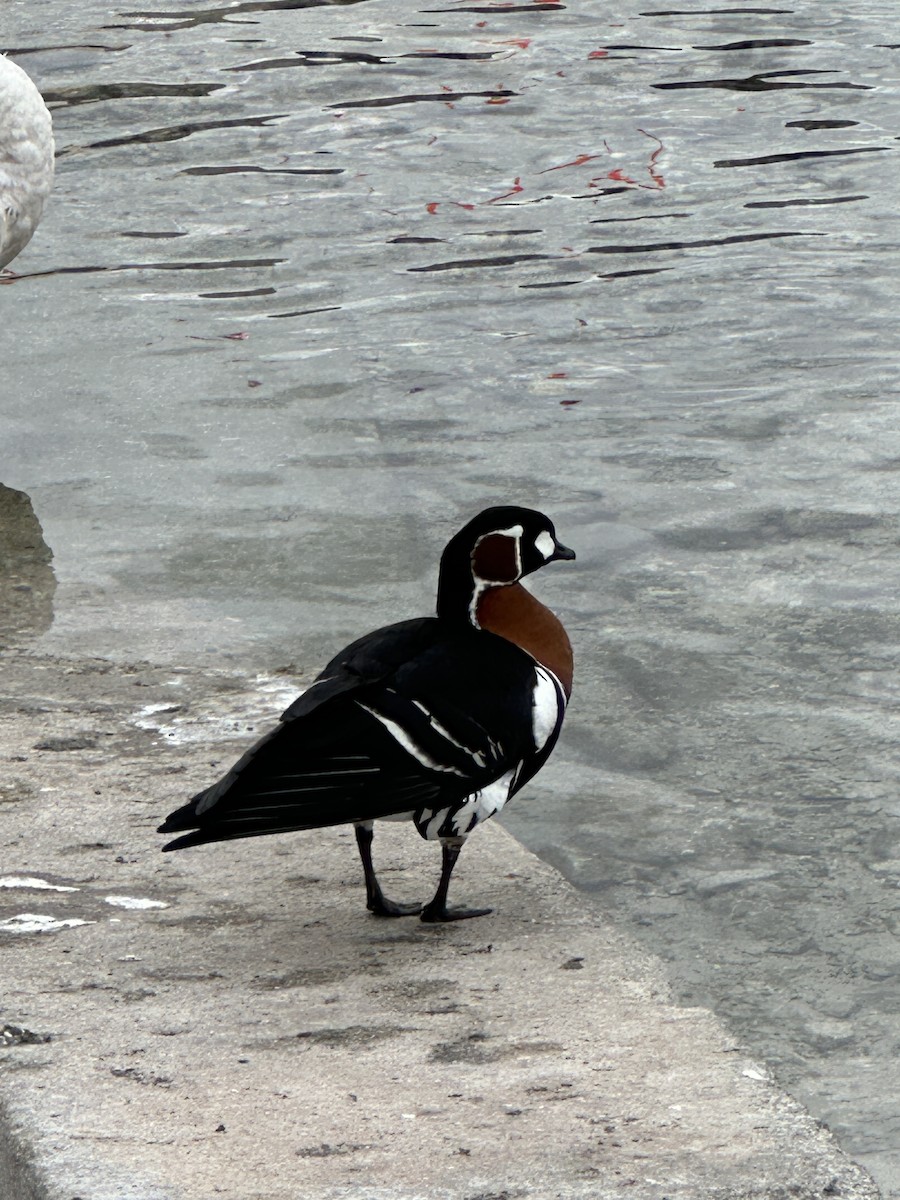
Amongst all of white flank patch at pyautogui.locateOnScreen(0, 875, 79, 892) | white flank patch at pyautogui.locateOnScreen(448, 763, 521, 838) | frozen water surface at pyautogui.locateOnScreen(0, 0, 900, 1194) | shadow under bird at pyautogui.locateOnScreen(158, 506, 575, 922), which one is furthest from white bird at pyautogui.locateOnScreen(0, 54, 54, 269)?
white flank patch at pyautogui.locateOnScreen(448, 763, 521, 838)

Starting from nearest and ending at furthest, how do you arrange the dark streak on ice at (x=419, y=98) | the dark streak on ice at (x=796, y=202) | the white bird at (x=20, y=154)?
the white bird at (x=20, y=154)
the dark streak on ice at (x=796, y=202)
the dark streak on ice at (x=419, y=98)

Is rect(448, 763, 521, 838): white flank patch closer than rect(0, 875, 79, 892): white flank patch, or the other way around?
rect(448, 763, 521, 838): white flank patch

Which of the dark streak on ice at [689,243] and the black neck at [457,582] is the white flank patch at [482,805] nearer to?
the black neck at [457,582]

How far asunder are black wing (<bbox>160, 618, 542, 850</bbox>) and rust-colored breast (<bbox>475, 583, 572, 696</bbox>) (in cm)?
8

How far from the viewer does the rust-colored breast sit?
4.05m

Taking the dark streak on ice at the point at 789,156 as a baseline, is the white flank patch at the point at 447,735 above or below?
above

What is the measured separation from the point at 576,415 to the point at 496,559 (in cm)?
325

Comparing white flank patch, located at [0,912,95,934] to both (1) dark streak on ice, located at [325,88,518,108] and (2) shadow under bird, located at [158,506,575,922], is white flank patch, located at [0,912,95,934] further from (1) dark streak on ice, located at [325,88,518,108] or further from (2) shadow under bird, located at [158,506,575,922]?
(1) dark streak on ice, located at [325,88,518,108]

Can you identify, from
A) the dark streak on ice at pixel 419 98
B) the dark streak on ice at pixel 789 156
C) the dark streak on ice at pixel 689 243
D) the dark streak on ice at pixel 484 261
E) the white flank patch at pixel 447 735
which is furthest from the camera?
the dark streak on ice at pixel 419 98

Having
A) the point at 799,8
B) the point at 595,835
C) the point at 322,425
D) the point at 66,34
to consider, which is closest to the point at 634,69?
the point at 799,8

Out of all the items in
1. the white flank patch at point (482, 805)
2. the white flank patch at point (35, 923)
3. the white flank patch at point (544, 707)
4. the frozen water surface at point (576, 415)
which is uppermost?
the white flank patch at point (544, 707)

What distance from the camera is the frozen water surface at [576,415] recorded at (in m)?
4.53

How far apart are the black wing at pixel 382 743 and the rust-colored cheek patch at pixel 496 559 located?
15cm

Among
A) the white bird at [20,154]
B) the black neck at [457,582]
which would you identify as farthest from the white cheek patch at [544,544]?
the white bird at [20,154]
